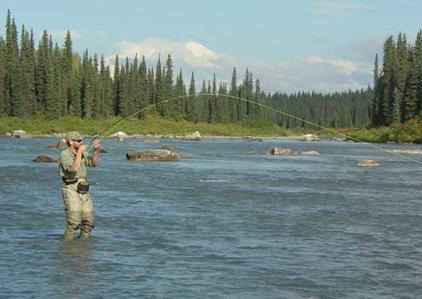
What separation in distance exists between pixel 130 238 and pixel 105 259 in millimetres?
2227

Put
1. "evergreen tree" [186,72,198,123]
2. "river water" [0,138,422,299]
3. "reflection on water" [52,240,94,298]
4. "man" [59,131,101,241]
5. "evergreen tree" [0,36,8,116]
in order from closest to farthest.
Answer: "reflection on water" [52,240,94,298] < "river water" [0,138,422,299] < "man" [59,131,101,241] < "evergreen tree" [0,36,8,116] < "evergreen tree" [186,72,198,123]

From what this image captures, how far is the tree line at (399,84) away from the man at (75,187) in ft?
A: 341

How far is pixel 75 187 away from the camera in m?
14.2

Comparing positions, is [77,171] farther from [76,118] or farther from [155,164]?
[76,118]

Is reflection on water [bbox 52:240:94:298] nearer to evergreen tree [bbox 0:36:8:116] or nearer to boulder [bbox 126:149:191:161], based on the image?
boulder [bbox 126:149:191:161]

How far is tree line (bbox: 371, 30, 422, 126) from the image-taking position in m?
115

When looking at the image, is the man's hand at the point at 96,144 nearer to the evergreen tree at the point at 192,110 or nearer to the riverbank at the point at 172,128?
the riverbank at the point at 172,128

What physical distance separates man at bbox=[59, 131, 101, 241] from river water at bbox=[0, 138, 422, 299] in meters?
0.35

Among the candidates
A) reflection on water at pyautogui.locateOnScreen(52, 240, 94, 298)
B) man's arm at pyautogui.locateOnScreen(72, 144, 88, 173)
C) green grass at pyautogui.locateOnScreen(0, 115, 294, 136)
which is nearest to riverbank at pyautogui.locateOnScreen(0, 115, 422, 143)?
green grass at pyautogui.locateOnScreen(0, 115, 294, 136)

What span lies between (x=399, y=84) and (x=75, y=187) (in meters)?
111

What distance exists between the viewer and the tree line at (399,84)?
114688 millimetres

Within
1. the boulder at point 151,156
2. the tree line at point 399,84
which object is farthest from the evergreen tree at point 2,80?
the boulder at point 151,156

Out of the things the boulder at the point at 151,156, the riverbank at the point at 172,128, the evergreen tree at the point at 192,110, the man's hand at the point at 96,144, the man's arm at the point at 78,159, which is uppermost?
the evergreen tree at the point at 192,110

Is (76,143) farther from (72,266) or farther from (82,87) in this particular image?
(82,87)
